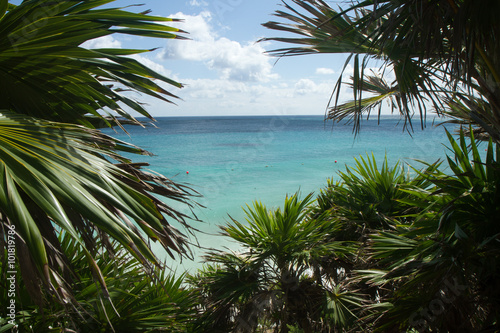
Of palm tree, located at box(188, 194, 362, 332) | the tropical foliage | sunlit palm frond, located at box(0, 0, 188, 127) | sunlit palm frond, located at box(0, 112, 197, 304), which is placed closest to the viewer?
sunlit palm frond, located at box(0, 112, 197, 304)

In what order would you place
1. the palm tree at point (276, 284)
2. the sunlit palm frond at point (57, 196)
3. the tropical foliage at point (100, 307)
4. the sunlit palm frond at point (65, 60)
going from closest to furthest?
the sunlit palm frond at point (57, 196), the sunlit palm frond at point (65, 60), the tropical foliage at point (100, 307), the palm tree at point (276, 284)

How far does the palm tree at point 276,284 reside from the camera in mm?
3250

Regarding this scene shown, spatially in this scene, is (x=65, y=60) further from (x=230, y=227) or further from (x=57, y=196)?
(x=230, y=227)

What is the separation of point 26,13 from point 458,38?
101 inches

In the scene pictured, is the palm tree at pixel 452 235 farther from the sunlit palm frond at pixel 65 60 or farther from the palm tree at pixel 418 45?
the sunlit palm frond at pixel 65 60

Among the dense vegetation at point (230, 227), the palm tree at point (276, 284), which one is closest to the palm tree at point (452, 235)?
the dense vegetation at point (230, 227)

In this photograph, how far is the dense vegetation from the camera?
3.44 ft

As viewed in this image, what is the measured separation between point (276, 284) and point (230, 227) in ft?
2.48

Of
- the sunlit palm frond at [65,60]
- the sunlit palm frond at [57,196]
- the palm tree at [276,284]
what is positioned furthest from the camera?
the palm tree at [276,284]

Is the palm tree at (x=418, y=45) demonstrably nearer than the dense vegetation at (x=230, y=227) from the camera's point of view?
No

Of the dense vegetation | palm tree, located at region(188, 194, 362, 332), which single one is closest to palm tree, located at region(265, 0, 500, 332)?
the dense vegetation

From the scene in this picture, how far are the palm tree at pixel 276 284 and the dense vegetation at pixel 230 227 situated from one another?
0.6 inches

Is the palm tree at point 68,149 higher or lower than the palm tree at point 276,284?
higher

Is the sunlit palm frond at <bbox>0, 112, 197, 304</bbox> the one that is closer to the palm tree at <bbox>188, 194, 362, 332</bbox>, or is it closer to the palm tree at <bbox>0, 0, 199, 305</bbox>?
the palm tree at <bbox>0, 0, 199, 305</bbox>
